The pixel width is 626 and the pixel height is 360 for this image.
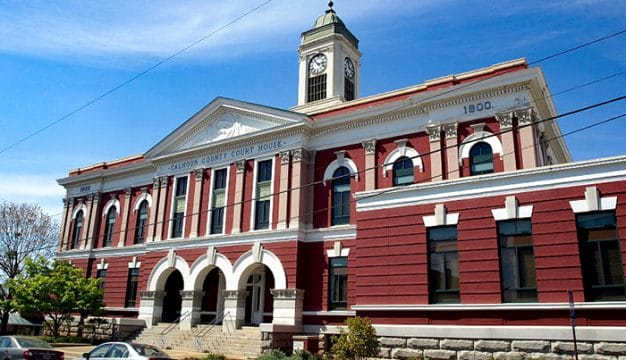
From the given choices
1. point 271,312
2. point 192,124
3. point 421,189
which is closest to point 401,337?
point 421,189

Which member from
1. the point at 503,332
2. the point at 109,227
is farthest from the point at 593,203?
the point at 109,227

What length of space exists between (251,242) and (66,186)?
23.0 meters

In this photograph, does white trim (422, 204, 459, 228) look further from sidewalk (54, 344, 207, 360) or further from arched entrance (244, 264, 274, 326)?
arched entrance (244, 264, 274, 326)

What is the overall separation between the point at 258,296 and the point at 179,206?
339 inches

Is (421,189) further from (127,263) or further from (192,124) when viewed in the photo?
(127,263)

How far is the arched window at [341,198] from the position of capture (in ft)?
92.7

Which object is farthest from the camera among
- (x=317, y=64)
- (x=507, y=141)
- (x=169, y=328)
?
(x=317, y=64)

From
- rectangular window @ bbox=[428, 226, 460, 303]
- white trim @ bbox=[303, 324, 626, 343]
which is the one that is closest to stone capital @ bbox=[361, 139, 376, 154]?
rectangular window @ bbox=[428, 226, 460, 303]

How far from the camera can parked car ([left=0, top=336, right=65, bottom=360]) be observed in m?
18.4

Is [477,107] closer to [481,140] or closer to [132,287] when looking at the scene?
[481,140]

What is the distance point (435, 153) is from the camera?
2564 cm

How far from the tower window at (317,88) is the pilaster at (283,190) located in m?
8.14

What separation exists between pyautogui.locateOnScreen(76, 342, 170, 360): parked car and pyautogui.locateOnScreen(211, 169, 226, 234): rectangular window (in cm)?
1634

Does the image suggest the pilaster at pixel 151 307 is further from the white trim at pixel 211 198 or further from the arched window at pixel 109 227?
the arched window at pixel 109 227
